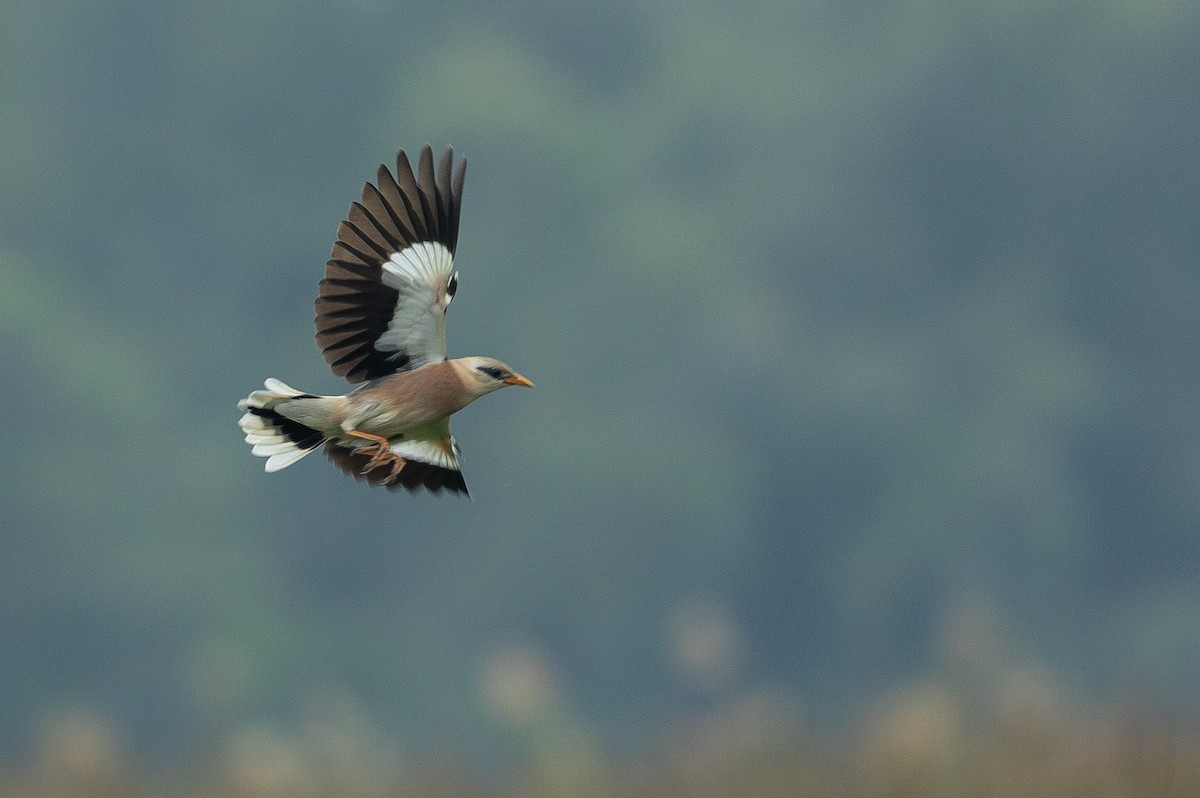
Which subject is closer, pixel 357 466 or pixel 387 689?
pixel 357 466

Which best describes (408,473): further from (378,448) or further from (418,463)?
(378,448)

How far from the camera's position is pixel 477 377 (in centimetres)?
592

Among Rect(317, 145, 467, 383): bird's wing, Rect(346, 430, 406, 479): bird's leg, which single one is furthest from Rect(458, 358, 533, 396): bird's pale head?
Rect(346, 430, 406, 479): bird's leg

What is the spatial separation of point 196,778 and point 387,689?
225ft

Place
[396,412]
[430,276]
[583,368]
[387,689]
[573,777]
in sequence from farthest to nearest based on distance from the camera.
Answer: [583,368] < [387,689] < [573,777] < [430,276] < [396,412]

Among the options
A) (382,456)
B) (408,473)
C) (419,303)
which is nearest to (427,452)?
(408,473)

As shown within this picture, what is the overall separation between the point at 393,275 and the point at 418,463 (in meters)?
0.67

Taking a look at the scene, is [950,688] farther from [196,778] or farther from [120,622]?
[120,622]

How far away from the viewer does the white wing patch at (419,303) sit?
245 inches

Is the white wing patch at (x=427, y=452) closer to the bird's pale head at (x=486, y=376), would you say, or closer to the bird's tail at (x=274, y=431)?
the bird's tail at (x=274, y=431)

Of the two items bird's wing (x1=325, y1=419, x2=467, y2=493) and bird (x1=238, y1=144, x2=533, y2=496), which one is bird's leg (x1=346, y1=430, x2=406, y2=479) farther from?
bird's wing (x1=325, y1=419, x2=467, y2=493)

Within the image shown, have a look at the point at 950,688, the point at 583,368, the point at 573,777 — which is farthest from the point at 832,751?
the point at 583,368

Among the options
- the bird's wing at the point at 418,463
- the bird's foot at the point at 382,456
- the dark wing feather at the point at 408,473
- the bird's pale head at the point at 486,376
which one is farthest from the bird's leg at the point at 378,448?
the dark wing feather at the point at 408,473

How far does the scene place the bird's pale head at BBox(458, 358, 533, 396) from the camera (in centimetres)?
589
